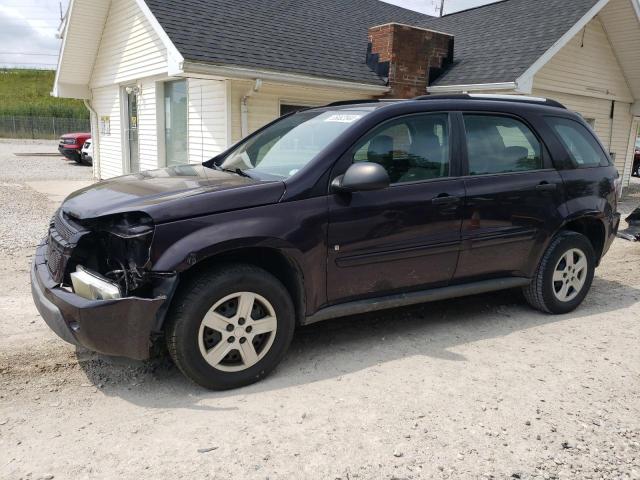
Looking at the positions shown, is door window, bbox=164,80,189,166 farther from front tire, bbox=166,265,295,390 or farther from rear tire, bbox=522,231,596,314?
front tire, bbox=166,265,295,390

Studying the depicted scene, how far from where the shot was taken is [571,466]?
2.82 meters

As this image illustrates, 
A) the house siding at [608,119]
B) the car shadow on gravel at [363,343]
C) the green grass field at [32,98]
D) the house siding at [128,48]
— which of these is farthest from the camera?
the green grass field at [32,98]

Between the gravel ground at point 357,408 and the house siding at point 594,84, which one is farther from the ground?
the house siding at point 594,84

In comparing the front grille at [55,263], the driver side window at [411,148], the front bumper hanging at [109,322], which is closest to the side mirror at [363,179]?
the driver side window at [411,148]

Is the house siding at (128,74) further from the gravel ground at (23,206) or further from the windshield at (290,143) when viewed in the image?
the windshield at (290,143)

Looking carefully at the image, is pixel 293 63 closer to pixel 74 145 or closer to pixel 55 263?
pixel 55 263

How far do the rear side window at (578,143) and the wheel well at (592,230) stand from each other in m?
0.53

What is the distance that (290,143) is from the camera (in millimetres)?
4258

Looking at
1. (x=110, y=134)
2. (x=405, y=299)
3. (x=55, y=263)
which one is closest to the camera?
(x=55, y=263)

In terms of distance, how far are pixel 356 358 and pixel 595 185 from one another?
9.43 ft

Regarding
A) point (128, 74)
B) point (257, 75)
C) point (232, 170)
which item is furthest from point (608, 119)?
point (232, 170)

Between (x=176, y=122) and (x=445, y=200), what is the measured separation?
885 cm

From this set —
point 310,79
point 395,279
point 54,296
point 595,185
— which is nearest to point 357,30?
point 310,79

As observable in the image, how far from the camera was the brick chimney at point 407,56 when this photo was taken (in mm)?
11867
